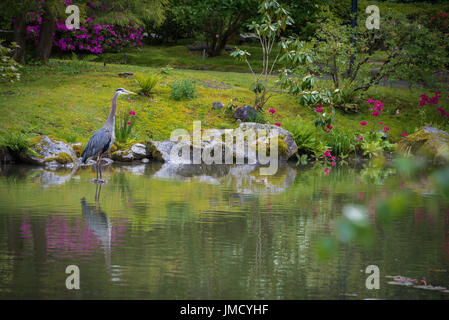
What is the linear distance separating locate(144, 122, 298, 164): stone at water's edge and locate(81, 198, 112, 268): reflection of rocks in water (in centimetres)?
742

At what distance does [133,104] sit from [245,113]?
3528mm

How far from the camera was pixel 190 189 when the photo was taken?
39.4 ft

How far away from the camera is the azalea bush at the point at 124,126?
1789 cm

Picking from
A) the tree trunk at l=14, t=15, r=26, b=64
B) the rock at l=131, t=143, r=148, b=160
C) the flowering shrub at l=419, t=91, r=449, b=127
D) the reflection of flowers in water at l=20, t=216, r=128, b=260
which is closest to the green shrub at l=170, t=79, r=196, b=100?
the rock at l=131, t=143, r=148, b=160

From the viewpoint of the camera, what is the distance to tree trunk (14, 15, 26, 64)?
2389 centimetres

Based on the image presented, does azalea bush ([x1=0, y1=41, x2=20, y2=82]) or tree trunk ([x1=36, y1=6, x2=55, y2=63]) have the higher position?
tree trunk ([x1=36, y1=6, x2=55, y2=63])

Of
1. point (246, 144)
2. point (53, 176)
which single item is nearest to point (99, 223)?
point (53, 176)

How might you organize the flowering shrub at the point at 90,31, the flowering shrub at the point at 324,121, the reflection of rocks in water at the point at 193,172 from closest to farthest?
the reflection of rocks in water at the point at 193,172, the flowering shrub at the point at 324,121, the flowering shrub at the point at 90,31

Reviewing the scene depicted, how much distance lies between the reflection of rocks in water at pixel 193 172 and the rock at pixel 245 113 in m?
3.72

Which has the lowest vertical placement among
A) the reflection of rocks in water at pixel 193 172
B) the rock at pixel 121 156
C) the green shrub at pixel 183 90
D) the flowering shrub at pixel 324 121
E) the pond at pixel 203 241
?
the pond at pixel 203 241

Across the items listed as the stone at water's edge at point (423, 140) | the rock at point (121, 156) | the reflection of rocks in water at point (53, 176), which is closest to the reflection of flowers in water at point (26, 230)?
the reflection of rocks in water at point (53, 176)

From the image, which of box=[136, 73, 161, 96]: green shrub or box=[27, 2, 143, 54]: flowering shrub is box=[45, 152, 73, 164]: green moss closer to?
box=[136, 73, 161, 96]: green shrub

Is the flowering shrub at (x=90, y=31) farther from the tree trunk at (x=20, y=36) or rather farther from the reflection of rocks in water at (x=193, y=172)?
the reflection of rocks in water at (x=193, y=172)
